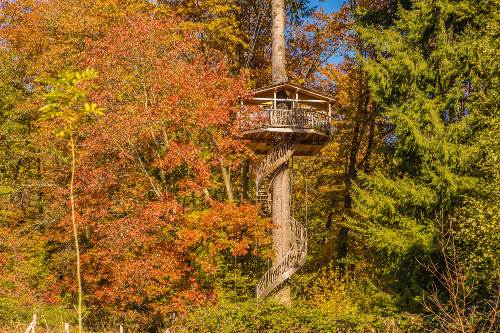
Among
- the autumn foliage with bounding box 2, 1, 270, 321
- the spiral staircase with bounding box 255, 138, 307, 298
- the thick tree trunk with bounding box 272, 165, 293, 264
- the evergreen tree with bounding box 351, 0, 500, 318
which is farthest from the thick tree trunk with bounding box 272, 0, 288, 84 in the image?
the thick tree trunk with bounding box 272, 165, 293, 264

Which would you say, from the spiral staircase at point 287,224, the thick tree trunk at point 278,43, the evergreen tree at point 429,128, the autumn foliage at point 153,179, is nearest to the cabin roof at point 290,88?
the autumn foliage at point 153,179

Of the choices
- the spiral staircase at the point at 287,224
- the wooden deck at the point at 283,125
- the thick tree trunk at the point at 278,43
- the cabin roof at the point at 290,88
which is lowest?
the spiral staircase at the point at 287,224

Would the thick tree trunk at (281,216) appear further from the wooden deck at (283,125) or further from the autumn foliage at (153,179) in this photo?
the wooden deck at (283,125)

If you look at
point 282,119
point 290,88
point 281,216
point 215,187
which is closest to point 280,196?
point 281,216

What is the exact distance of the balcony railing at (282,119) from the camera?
18.7 meters

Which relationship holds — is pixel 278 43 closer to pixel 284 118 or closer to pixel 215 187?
pixel 284 118

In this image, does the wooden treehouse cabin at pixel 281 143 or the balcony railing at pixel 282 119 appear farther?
the balcony railing at pixel 282 119

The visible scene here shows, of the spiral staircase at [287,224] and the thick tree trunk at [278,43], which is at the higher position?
the thick tree trunk at [278,43]

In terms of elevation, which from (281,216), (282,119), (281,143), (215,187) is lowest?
(281,216)

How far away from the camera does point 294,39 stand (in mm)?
28188

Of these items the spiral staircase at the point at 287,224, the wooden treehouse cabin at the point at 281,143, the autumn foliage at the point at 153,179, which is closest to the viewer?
the autumn foliage at the point at 153,179

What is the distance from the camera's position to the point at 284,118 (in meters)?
19.0

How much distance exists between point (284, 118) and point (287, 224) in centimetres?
397

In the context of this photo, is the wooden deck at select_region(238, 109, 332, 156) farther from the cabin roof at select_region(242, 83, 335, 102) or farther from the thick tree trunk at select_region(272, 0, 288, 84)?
the thick tree trunk at select_region(272, 0, 288, 84)
